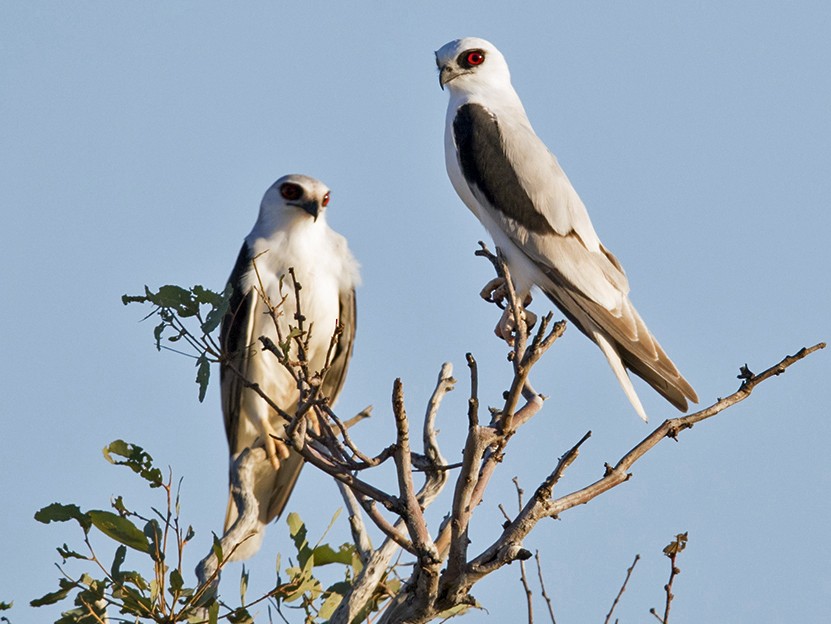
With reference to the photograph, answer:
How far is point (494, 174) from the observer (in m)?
4.68

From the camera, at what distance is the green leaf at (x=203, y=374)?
2.80 m

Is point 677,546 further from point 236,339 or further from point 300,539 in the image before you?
point 236,339

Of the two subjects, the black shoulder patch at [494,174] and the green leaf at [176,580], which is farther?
the black shoulder patch at [494,174]

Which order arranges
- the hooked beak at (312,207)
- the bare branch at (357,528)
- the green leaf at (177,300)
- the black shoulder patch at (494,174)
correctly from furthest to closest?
the hooked beak at (312,207) → the black shoulder patch at (494,174) → the bare branch at (357,528) → the green leaf at (177,300)

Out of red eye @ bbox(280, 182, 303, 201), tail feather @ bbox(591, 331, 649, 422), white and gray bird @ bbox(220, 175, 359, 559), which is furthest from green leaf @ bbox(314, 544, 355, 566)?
red eye @ bbox(280, 182, 303, 201)

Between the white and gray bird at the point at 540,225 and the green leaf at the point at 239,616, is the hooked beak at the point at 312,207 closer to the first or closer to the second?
the white and gray bird at the point at 540,225

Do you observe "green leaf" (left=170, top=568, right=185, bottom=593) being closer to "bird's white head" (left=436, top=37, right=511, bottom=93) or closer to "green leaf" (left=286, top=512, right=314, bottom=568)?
"green leaf" (left=286, top=512, right=314, bottom=568)

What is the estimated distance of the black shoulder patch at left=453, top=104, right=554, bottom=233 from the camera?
4629 mm

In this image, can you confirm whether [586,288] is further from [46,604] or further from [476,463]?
[46,604]

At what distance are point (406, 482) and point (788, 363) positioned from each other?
924 millimetres

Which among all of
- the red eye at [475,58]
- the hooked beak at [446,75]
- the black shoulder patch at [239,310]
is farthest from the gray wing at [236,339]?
the red eye at [475,58]

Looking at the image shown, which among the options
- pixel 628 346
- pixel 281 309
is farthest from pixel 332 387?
pixel 628 346

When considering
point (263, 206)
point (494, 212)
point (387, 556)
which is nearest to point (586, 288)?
point (494, 212)

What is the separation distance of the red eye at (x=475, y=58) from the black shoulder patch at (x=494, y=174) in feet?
2.05
